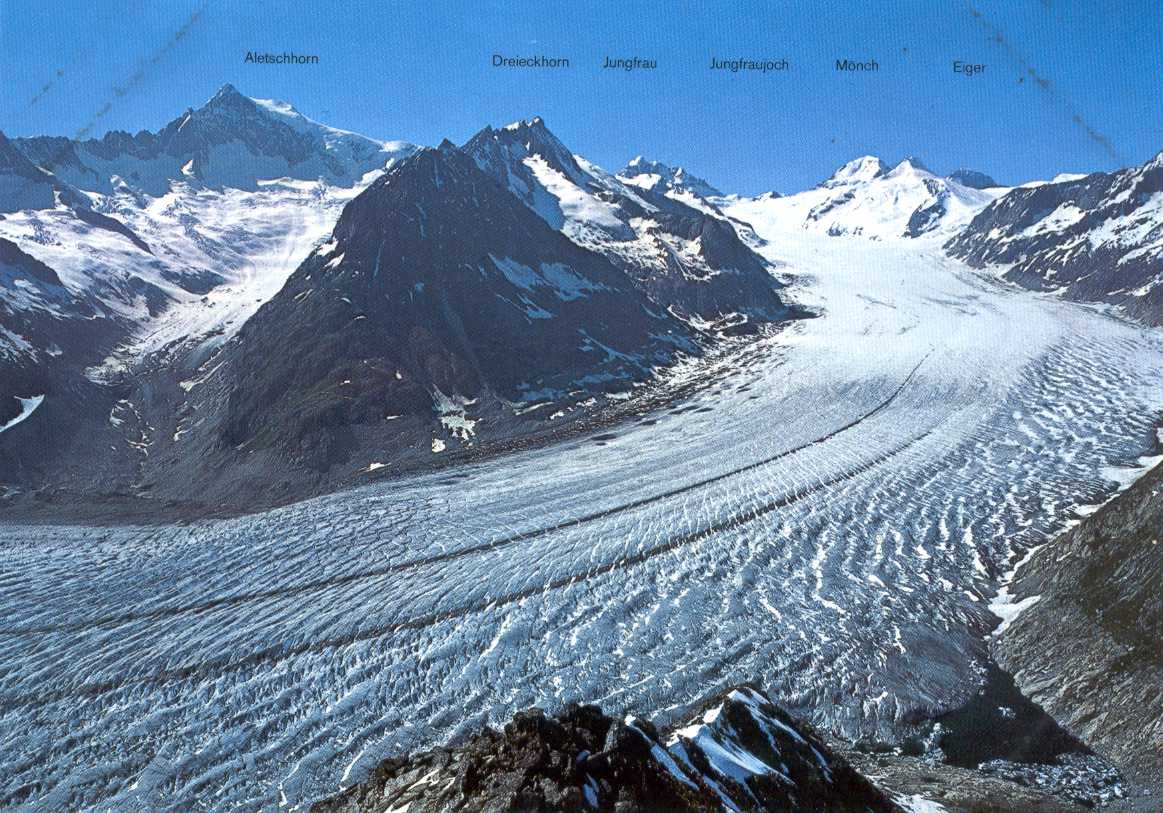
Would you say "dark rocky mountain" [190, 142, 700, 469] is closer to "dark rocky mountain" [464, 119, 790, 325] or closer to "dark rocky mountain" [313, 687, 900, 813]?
"dark rocky mountain" [464, 119, 790, 325]

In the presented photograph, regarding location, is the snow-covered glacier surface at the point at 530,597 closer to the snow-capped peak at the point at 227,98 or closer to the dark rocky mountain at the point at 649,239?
the dark rocky mountain at the point at 649,239

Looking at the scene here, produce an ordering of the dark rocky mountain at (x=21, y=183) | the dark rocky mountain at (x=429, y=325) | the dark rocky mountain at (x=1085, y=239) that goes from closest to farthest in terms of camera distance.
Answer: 1. the dark rocky mountain at (x=429, y=325)
2. the dark rocky mountain at (x=1085, y=239)
3. the dark rocky mountain at (x=21, y=183)

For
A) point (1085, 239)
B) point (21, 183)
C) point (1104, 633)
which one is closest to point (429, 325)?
point (1104, 633)

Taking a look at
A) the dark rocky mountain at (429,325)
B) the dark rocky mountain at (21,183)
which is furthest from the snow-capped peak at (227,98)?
the dark rocky mountain at (429,325)

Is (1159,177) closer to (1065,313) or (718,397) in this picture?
(1065,313)

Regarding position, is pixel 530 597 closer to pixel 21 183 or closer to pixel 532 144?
pixel 532 144
